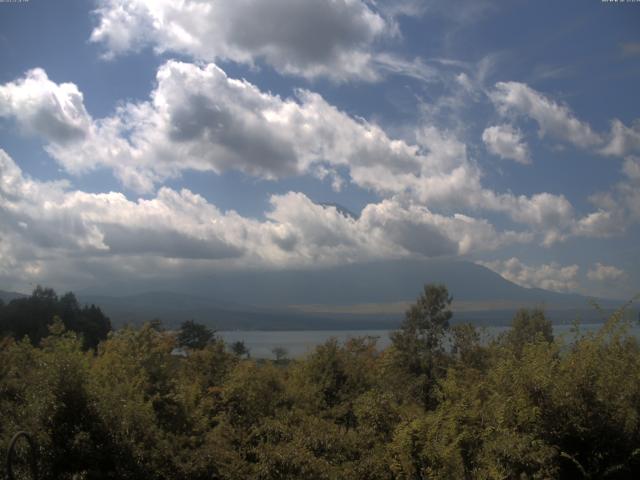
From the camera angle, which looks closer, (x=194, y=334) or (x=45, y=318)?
(x=194, y=334)

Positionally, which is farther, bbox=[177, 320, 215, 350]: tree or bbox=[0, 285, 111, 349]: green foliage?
bbox=[0, 285, 111, 349]: green foliage

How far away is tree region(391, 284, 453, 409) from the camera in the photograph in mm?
31922

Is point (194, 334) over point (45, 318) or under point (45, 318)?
under

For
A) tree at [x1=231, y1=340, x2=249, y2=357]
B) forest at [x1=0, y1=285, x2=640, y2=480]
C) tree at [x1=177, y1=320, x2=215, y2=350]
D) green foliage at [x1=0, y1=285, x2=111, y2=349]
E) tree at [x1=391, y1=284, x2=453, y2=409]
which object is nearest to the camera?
forest at [x1=0, y1=285, x2=640, y2=480]

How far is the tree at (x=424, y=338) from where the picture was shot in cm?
3192

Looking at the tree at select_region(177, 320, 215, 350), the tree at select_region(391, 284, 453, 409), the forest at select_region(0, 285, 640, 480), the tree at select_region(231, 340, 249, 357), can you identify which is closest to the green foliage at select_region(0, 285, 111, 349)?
the tree at select_region(177, 320, 215, 350)

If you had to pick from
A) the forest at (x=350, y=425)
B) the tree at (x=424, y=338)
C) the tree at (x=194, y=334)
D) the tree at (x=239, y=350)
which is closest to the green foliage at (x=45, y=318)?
the tree at (x=194, y=334)

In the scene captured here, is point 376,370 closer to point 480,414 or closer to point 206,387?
point 206,387

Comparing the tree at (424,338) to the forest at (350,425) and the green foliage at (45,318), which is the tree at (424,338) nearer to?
the forest at (350,425)

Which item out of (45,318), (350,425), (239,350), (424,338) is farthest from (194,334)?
(350,425)

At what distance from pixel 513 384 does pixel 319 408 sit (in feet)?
27.8

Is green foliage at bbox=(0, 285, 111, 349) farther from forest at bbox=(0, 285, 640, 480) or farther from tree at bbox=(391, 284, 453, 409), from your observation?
forest at bbox=(0, 285, 640, 480)

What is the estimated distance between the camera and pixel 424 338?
120 ft

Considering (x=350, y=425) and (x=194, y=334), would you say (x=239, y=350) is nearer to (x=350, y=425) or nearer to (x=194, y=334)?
(x=350, y=425)
